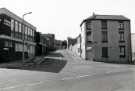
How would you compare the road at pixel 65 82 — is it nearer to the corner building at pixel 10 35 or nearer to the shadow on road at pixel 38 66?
the shadow on road at pixel 38 66

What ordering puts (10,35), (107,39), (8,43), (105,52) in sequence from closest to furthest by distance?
(8,43) < (10,35) < (105,52) < (107,39)

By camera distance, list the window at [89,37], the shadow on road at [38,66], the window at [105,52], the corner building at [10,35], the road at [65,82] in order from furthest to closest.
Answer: the window at [89,37] < the window at [105,52] < the corner building at [10,35] < the shadow on road at [38,66] < the road at [65,82]

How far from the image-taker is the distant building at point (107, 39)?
135 feet

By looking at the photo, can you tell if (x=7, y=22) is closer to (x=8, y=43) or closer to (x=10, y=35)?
(x=10, y=35)

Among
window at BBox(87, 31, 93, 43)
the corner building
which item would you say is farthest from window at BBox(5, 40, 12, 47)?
window at BBox(87, 31, 93, 43)

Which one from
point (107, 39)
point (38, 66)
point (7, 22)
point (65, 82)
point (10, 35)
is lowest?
point (38, 66)

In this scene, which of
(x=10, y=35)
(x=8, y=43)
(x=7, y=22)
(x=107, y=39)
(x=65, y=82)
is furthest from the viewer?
(x=107, y=39)

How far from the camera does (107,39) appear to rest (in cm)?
4147

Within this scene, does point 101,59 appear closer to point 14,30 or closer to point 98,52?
point 98,52

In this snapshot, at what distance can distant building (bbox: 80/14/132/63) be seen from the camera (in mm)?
41031

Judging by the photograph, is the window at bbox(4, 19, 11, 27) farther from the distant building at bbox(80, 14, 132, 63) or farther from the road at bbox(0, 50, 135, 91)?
the distant building at bbox(80, 14, 132, 63)

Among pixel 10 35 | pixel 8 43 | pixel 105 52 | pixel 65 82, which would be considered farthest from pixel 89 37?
pixel 65 82

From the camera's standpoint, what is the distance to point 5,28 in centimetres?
3150

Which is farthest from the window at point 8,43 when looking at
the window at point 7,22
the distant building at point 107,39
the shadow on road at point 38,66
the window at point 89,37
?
the window at point 89,37
